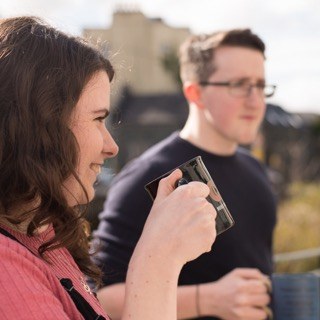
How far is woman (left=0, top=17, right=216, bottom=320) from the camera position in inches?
56.9

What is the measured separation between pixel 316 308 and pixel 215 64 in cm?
125

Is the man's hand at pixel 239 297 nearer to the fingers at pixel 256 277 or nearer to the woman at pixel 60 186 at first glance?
the fingers at pixel 256 277

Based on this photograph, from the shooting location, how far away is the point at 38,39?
5.04 ft

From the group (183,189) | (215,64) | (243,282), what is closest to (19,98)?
(183,189)

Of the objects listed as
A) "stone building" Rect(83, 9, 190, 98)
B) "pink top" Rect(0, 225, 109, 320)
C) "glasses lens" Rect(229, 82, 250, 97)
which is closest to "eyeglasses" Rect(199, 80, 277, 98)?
"glasses lens" Rect(229, 82, 250, 97)

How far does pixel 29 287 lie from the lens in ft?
4.34

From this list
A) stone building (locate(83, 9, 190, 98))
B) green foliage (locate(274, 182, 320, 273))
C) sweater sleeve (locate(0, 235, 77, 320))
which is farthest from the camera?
stone building (locate(83, 9, 190, 98))

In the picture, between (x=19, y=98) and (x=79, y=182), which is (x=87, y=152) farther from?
(x=19, y=98)

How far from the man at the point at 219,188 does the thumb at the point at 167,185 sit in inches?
33.8

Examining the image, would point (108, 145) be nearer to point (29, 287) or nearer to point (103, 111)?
point (103, 111)

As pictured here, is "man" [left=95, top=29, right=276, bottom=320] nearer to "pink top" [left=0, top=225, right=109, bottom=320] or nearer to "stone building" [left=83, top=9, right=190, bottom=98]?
"pink top" [left=0, top=225, right=109, bottom=320]

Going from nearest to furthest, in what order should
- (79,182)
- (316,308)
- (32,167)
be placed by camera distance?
1. (32,167)
2. (79,182)
3. (316,308)

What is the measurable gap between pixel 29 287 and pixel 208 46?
2089 mm

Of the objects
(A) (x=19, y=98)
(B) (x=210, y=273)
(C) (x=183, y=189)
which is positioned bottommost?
(B) (x=210, y=273)
